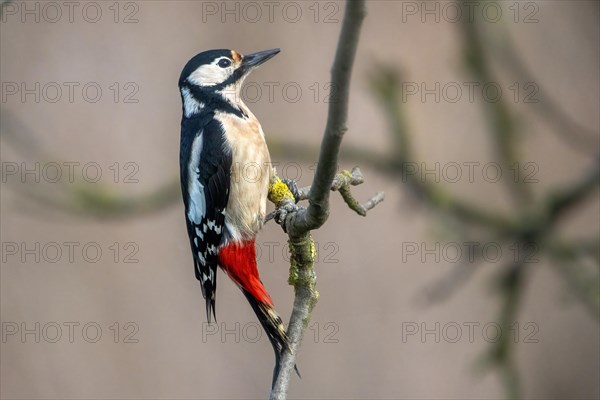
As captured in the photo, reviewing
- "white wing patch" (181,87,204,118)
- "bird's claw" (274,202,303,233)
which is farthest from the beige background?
"bird's claw" (274,202,303,233)

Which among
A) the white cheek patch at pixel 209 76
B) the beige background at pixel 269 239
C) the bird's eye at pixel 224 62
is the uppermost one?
the bird's eye at pixel 224 62

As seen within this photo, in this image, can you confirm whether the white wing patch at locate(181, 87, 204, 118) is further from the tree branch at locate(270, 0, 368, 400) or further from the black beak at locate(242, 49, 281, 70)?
the tree branch at locate(270, 0, 368, 400)

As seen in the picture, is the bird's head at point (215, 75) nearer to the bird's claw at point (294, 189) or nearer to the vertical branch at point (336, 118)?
the bird's claw at point (294, 189)

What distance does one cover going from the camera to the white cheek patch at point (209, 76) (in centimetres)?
385

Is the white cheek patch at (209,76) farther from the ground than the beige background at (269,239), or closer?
farther from the ground

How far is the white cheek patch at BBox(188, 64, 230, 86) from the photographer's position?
385cm

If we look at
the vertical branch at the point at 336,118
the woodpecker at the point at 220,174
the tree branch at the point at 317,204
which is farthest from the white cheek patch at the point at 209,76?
the vertical branch at the point at 336,118

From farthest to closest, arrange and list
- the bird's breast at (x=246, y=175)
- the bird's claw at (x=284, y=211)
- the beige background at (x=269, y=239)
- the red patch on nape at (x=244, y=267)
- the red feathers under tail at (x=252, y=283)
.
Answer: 1. the beige background at (x=269, y=239)
2. the bird's breast at (x=246, y=175)
3. the red patch on nape at (x=244, y=267)
4. the red feathers under tail at (x=252, y=283)
5. the bird's claw at (x=284, y=211)

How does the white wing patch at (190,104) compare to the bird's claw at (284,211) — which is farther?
the white wing patch at (190,104)

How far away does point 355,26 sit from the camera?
1877 millimetres

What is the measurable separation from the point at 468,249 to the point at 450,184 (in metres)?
1.76

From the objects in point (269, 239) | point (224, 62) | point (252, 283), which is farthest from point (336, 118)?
point (269, 239)

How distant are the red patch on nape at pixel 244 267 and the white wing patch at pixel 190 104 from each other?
597mm

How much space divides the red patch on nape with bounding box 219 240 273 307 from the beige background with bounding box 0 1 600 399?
1.00 metres
